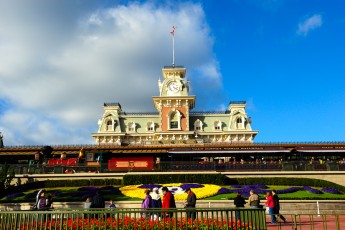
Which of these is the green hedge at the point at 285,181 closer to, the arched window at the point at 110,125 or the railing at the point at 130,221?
the railing at the point at 130,221

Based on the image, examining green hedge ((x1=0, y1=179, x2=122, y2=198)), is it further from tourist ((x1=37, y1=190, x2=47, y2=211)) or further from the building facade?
the building facade

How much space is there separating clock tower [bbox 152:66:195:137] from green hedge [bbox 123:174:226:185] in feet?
79.5

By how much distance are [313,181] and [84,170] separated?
22689mm

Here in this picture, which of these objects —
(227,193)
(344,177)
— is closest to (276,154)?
(344,177)

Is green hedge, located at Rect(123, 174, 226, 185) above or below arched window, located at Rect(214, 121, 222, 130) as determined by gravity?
below

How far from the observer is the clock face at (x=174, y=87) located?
5896 cm

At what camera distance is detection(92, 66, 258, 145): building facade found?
56.5 m

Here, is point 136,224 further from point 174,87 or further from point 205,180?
point 174,87

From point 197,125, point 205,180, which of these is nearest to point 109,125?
point 197,125

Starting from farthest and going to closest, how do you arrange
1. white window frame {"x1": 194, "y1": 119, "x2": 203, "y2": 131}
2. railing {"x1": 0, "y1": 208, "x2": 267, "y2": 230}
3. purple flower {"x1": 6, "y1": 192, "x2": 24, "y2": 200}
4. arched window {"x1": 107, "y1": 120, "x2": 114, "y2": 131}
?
white window frame {"x1": 194, "y1": 119, "x2": 203, "y2": 131}, arched window {"x1": 107, "y1": 120, "x2": 114, "y2": 131}, purple flower {"x1": 6, "y1": 192, "x2": 24, "y2": 200}, railing {"x1": 0, "y1": 208, "x2": 267, "y2": 230}

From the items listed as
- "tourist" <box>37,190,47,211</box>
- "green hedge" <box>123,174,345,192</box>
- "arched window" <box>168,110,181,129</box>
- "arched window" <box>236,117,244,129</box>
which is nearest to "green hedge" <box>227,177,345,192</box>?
"green hedge" <box>123,174,345,192</box>

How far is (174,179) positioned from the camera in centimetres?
3145

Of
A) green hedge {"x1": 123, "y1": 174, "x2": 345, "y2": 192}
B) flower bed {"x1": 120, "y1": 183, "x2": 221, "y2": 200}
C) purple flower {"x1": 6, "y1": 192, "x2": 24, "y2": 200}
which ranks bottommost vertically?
purple flower {"x1": 6, "y1": 192, "x2": 24, "y2": 200}

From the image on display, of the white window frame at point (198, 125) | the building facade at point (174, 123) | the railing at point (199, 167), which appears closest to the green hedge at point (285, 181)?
the railing at point (199, 167)
